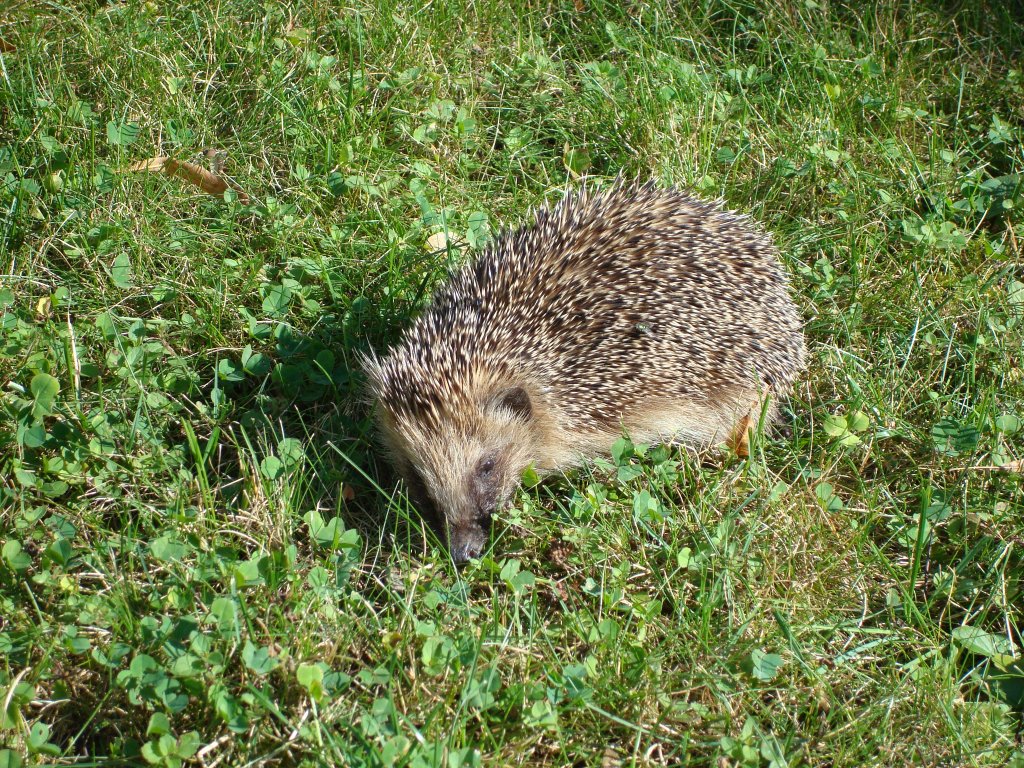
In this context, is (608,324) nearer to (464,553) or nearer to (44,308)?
(464,553)

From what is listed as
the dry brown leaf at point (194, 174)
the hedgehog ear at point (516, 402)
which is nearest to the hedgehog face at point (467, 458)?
the hedgehog ear at point (516, 402)

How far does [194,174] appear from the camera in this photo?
4250 mm

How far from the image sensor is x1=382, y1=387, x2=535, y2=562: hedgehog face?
3.31m

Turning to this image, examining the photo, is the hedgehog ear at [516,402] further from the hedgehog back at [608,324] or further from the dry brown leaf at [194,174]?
the dry brown leaf at [194,174]

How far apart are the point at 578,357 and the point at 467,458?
0.54m

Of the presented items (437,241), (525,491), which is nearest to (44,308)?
(437,241)

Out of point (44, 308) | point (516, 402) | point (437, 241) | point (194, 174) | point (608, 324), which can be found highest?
point (194, 174)

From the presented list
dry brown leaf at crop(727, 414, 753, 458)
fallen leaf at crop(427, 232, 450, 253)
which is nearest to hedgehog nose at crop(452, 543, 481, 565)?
dry brown leaf at crop(727, 414, 753, 458)

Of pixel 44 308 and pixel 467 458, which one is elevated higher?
pixel 44 308

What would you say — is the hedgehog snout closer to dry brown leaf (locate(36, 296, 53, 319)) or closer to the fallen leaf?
the fallen leaf

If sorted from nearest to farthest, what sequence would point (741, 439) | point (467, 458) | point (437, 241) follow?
point (467, 458) → point (741, 439) → point (437, 241)

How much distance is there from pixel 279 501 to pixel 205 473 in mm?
257

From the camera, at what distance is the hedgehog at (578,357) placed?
3.39 metres

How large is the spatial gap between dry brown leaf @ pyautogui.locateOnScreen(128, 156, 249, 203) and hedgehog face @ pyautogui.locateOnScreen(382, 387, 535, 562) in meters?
1.49
